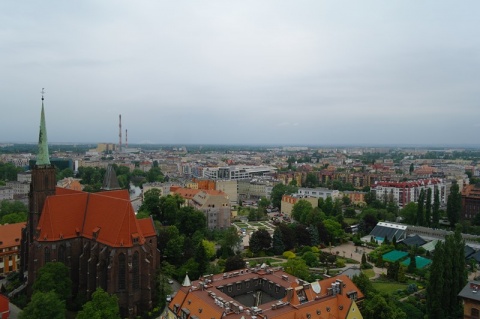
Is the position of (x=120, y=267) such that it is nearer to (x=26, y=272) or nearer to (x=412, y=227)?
(x=26, y=272)

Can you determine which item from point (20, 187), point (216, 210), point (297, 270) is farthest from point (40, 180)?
point (20, 187)

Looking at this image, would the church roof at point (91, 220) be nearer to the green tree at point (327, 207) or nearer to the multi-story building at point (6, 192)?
the green tree at point (327, 207)

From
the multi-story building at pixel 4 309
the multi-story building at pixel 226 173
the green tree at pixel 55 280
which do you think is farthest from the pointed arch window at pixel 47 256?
the multi-story building at pixel 226 173

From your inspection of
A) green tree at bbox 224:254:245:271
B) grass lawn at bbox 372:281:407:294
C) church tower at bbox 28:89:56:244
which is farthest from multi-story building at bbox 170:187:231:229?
church tower at bbox 28:89:56:244

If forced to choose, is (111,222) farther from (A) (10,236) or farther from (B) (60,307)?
(A) (10,236)

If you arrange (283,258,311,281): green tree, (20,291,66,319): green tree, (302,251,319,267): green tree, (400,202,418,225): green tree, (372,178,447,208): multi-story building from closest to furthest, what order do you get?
(20,291,66,319): green tree → (283,258,311,281): green tree → (302,251,319,267): green tree → (400,202,418,225): green tree → (372,178,447,208): multi-story building

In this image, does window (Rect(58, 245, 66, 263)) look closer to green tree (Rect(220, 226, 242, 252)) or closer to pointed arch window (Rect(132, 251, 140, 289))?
pointed arch window (Rect(132, 251, 140, 289))

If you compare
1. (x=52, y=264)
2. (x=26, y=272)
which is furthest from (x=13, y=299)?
(x=52, y=264)
